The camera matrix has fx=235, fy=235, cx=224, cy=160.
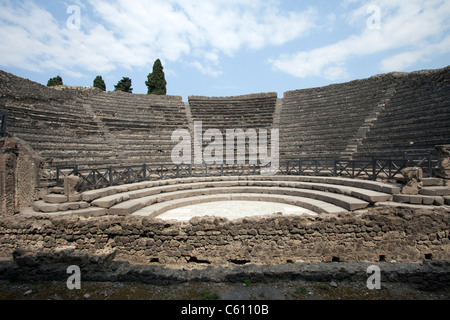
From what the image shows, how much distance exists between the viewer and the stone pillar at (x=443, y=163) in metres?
6.77

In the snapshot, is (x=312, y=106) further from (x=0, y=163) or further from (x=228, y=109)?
(x=0, y=163)

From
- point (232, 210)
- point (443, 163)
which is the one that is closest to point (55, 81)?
point (232, 210)

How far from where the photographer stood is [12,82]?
1292 centimetres

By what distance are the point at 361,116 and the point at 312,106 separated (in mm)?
4221

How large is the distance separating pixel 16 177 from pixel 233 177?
8207mm

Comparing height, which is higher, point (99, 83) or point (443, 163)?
point (99, 83)

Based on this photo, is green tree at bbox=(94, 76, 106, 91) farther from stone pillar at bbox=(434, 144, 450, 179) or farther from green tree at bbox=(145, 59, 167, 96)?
stone pillar at bbox=(434, 144, 450, 179)

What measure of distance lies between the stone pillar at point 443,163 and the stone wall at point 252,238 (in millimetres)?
2117

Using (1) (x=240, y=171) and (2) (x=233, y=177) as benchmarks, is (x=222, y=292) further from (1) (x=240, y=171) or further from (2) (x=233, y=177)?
(1) (x=240, y=171)

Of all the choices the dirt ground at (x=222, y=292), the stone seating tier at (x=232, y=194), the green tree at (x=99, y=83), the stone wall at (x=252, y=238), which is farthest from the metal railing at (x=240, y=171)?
the green tree at (x=99, y=83)

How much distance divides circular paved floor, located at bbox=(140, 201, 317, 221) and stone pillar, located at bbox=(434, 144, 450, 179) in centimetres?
381

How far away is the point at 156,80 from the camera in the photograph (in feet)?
101

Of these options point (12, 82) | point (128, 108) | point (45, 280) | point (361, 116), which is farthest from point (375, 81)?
point (12, 82)

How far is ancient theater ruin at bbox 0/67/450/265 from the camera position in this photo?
5438mm
